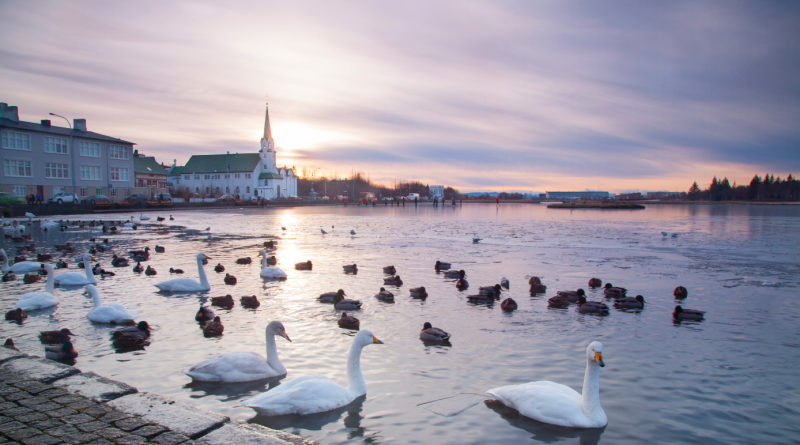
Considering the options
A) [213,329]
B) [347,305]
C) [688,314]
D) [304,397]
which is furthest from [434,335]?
[688,314]

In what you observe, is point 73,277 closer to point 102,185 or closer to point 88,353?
point 88,353

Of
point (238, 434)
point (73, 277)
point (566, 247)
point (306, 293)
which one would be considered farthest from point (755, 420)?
point (566, 247)

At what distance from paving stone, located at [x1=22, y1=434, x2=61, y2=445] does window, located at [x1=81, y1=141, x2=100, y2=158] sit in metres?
75.0

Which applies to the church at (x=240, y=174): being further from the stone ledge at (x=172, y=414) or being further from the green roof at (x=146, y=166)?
the stone ledge at (x=172, y=414)

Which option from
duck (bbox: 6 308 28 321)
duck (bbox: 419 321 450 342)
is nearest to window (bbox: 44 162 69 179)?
duck (bbox: 6 308 28 321)

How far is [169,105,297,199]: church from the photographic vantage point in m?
129

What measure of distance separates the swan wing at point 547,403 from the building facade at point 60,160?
6390 cm

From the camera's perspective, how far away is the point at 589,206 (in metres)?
92.6

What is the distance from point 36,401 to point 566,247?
73.5ft

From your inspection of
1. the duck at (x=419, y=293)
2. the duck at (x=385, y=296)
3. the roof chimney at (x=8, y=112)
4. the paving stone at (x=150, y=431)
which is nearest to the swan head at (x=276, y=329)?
the paving stone at (x=150, y=431)

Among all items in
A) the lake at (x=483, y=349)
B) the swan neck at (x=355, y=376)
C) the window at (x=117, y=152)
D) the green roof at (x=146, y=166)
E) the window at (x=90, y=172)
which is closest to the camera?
the lake at (x=483, y=349)

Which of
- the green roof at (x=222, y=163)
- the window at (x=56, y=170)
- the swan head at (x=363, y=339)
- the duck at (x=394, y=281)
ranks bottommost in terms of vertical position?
the duck at (x=394, y=281)

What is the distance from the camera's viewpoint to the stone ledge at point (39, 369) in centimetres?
510

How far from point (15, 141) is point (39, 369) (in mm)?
68929
